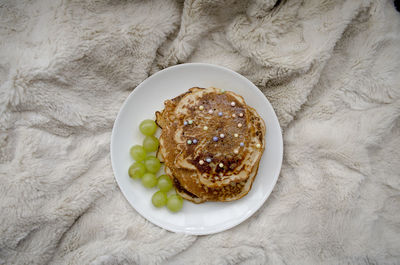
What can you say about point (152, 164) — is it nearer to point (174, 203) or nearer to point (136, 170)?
point (136, 170)

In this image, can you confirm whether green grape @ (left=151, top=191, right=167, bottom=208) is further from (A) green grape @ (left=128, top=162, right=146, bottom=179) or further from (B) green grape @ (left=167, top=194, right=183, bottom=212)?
(A) green grape @ (left=128, top=162, right=146, bottom=179)

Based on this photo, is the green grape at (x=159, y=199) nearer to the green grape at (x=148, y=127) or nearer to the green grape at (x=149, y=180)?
the green grape at (x=149, y=180)

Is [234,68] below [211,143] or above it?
above

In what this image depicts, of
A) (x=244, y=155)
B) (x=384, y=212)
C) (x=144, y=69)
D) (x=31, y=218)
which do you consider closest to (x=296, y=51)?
(x=244, y=155)

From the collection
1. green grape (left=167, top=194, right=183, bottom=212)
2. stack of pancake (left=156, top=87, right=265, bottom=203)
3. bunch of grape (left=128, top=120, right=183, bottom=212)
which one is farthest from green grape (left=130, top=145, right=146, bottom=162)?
green grape (left=167, top=194, right=183, bottom=212)

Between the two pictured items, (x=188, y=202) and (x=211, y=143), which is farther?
(x=188, y=202)

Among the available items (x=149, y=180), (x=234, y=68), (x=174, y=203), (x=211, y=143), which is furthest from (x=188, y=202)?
(x=234, y=68)

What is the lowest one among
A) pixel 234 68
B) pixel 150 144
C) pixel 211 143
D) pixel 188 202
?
pixel 188 202

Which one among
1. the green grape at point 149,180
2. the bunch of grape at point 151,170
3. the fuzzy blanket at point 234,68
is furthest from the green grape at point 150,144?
the fuzzy blanket at point 234,68

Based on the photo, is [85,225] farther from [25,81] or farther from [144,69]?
[144,69]
